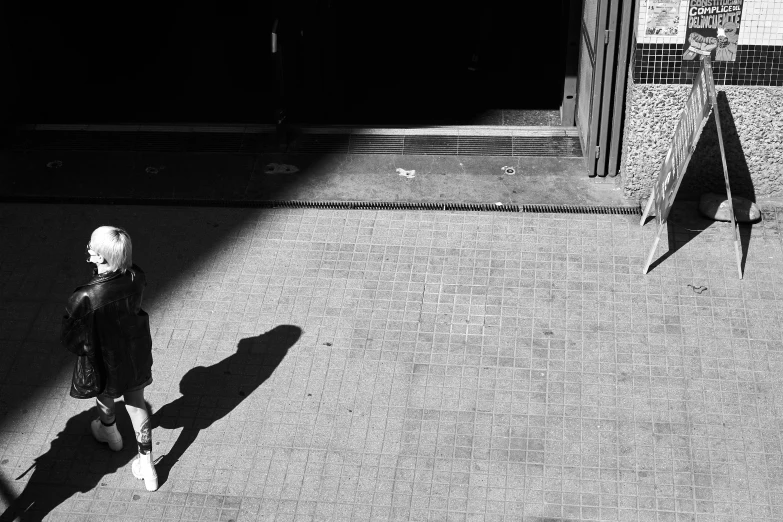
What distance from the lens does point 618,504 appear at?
5.71 m

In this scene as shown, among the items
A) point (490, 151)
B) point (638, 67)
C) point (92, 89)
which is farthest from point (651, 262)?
point (92, 89)

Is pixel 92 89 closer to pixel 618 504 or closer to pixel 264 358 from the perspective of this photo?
pixel 264 358

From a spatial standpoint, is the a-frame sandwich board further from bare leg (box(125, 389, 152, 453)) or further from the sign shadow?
bare leg (box(125, 389, 152, 453))

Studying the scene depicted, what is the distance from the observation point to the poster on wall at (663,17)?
7512 mm

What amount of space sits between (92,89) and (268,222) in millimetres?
3573

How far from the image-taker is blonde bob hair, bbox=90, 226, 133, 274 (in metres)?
5.25

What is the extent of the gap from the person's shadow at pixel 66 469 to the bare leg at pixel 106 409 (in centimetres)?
26

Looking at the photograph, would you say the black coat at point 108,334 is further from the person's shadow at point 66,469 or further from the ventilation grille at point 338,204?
the ventilation grille at point 338,204

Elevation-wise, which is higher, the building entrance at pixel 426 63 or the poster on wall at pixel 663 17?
the poster on wall at pixel 663 17

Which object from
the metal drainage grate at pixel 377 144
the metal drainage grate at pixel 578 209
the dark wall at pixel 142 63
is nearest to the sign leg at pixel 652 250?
the metal drainage grate at pixel 578 209

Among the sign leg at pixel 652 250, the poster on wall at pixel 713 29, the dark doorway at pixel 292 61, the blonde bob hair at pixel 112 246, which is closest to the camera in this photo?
the blonde bob hair at pixel 112 246

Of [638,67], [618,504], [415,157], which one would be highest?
[638,67]

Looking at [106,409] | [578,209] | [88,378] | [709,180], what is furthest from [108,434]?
[709,180]

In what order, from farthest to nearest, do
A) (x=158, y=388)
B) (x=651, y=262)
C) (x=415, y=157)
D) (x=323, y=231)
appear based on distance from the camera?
(x=415, y=157)
(x=323, y=231)
(x=651, y=262)
(x=158, y=388)
